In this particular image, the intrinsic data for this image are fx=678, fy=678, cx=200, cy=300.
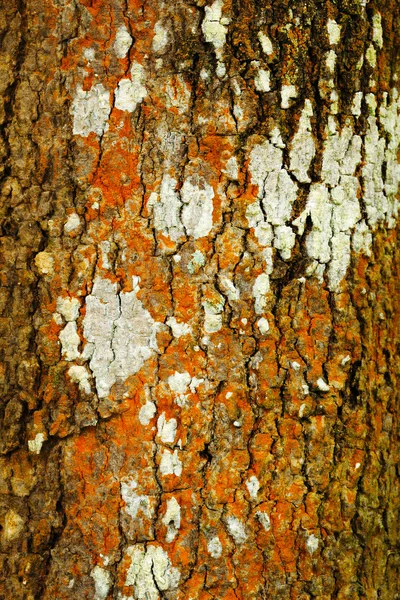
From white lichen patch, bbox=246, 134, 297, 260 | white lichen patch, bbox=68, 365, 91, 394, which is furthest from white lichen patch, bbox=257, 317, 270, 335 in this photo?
white lichen patch, bbox=68, 365, 91, 394

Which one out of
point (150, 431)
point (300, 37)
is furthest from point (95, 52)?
point (150, 431)

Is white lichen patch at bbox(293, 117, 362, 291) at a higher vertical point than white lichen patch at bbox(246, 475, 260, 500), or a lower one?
higher

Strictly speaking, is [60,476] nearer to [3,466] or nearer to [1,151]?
[3,466]

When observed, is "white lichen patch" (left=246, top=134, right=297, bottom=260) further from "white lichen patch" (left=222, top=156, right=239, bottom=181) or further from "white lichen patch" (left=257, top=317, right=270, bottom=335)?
"white lichen patch" (left=257, top=317, right=270, bottom=335)

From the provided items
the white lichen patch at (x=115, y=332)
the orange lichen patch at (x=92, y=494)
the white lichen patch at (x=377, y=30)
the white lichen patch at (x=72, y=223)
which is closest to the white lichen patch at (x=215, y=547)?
the orange lichen patch at (x=92, y=494)

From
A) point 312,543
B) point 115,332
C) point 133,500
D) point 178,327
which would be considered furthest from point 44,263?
point 312,543

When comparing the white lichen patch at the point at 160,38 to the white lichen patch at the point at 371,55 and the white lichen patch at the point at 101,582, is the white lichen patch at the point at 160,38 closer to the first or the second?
the white lichen patch at the point at 371,55

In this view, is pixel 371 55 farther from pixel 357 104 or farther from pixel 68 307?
pixel 68 307
